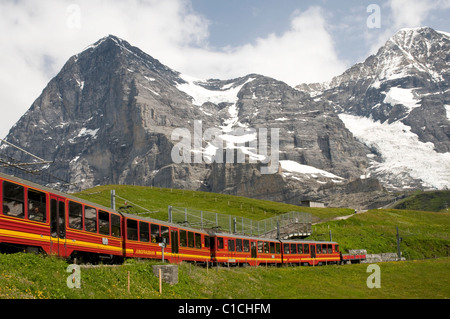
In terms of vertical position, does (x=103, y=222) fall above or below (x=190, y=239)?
above

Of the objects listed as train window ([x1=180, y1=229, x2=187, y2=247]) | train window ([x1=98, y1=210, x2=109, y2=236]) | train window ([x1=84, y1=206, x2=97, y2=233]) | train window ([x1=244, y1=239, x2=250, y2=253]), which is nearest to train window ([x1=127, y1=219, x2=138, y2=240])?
train window ([x1=98, y1=210, x2=109, y2=236])

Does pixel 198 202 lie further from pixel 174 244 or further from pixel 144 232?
pixel 144 232

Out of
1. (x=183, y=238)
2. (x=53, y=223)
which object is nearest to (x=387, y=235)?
(x=183, y=238)

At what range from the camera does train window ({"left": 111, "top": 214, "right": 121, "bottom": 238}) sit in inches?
1153

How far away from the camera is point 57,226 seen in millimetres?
24031

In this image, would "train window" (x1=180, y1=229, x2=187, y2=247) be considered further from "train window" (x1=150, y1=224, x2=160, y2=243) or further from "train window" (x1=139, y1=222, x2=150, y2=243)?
"train window" (x1=139, y1=222, x2=150, y2=243)

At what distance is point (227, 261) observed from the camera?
1710 inches

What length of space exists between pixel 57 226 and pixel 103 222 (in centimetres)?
447

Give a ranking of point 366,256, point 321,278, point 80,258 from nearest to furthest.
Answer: point 80,258 → point 321,278 → point 366,256

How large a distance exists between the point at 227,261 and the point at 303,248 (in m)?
15.0

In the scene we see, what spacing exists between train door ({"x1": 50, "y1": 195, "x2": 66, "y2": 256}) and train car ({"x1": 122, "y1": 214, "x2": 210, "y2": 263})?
6.15 meters

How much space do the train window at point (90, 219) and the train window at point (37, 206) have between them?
359cm
